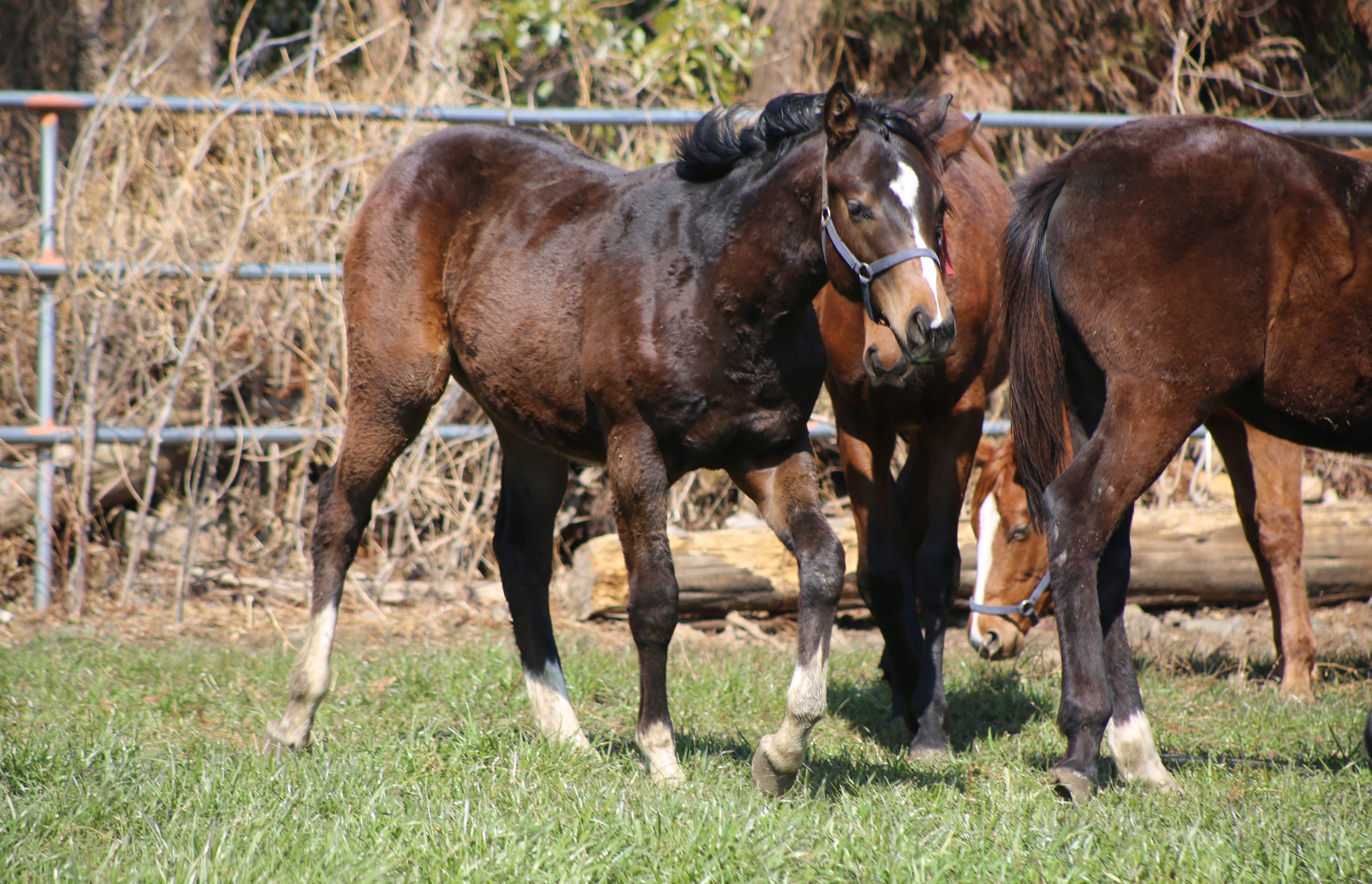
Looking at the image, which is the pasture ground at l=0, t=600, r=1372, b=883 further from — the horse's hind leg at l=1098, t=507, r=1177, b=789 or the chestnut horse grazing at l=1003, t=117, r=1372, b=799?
the chestnut horse grazing at l=1003, t=117, r=1372, b=799

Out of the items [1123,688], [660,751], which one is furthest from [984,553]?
[660,751]

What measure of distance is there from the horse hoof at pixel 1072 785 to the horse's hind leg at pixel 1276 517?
7.77 ft

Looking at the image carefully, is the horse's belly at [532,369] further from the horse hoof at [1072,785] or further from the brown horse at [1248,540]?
the brown horse at [1248,540]

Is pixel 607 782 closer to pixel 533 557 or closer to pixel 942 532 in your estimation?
pixel 533 557

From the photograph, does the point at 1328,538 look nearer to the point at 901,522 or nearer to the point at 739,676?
the point at 901,522

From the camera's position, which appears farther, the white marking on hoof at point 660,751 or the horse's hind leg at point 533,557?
the horse's hind leg at point 533,557

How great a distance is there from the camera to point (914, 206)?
3.05 meters

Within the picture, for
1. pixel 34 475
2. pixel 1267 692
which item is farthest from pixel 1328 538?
pixel 34 475

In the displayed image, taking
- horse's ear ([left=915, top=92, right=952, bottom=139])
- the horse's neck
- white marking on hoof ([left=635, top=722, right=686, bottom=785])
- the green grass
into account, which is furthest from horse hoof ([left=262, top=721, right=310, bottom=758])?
horse's ear ([left=915, top=92, right=952, bottom=139])

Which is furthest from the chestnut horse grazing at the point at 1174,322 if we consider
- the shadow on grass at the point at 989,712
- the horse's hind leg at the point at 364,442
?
the horse's hind leg at the point at 364,442

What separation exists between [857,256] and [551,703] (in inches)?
74.4

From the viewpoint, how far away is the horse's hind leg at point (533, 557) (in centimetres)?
399

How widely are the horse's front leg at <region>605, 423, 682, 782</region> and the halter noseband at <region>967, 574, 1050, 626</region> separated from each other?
6.57 ft

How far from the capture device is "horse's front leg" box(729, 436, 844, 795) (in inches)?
125
